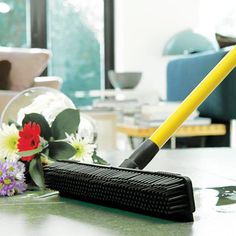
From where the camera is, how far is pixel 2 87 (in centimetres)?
351

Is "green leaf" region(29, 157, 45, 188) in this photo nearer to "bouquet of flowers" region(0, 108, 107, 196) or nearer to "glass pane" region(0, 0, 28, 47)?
"bouquet of flowers" region(0, 108, 107, 196)

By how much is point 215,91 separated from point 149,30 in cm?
240

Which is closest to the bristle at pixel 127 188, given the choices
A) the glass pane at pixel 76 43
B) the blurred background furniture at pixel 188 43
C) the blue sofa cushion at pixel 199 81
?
the blue sofa cushion at pixel 199 81

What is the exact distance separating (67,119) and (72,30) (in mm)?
4650

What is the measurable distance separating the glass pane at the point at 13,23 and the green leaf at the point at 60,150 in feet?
14.7

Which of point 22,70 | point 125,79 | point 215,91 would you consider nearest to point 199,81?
point 215,91

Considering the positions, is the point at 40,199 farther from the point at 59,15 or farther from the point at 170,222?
the point at 59,15

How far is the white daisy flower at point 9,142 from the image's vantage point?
0.73 m

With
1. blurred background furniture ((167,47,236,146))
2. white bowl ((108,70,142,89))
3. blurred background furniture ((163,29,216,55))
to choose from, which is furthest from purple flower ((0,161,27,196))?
blurred background furniture ((163,29,216,55))

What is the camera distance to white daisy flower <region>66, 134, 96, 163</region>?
75 cm

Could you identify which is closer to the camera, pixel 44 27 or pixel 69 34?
pixel 44 27

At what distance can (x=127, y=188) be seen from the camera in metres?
0.55

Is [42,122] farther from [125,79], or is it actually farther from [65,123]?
[125,79]

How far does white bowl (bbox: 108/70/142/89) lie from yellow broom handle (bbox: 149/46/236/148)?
3.66 m
